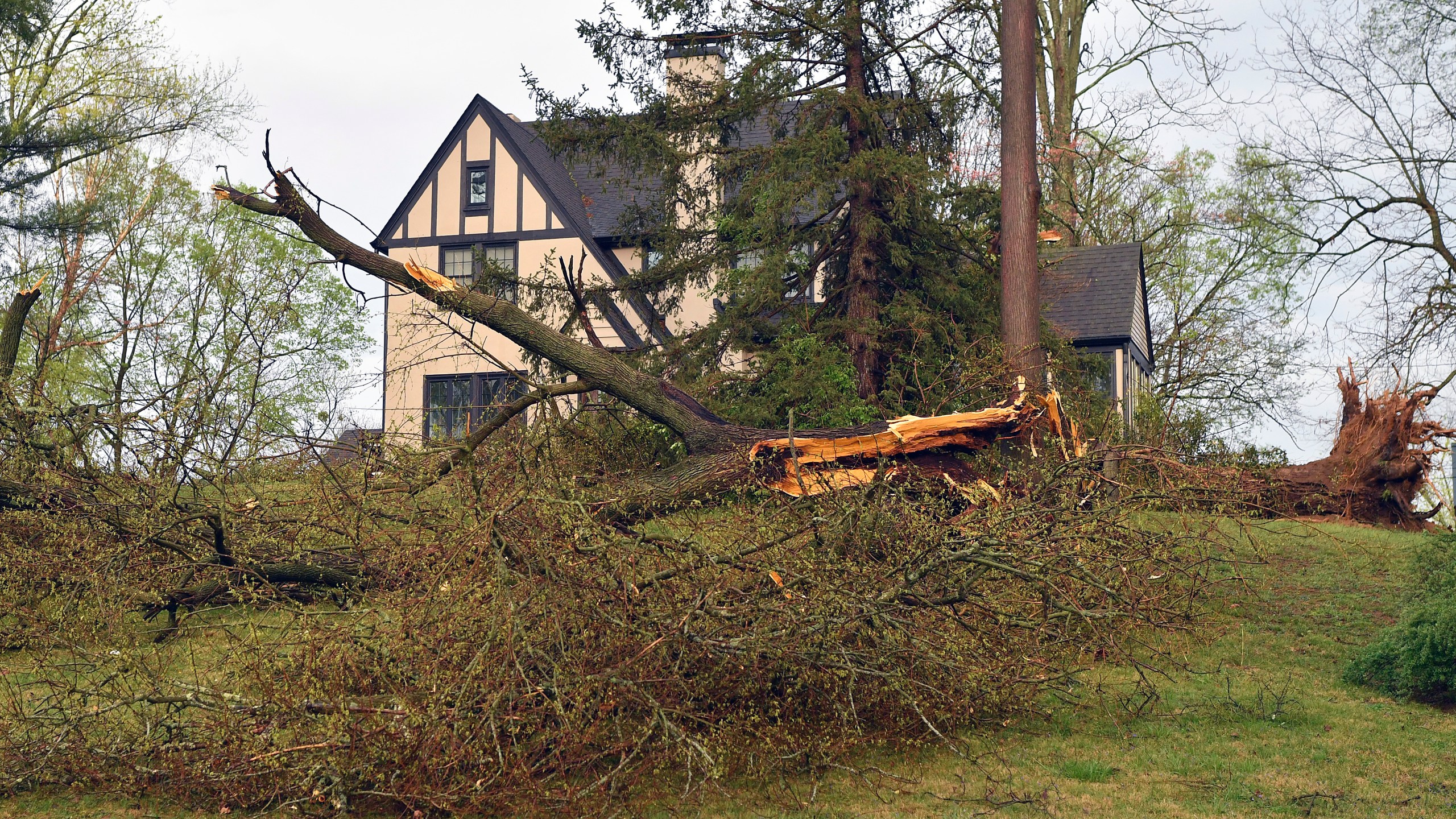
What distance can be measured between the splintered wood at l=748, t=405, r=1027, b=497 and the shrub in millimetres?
3123

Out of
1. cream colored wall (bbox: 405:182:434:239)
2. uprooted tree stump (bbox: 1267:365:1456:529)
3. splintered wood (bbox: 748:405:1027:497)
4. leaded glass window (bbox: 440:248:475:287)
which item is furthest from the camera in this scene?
cream colored wall (bbox: 405:182:434:239)

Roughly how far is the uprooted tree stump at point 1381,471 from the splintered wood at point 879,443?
720cm

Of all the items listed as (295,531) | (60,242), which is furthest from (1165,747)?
(60,242)

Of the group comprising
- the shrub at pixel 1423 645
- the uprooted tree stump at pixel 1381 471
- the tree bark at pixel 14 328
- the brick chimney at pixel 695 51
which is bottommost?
the shrub at pixel 1423 645

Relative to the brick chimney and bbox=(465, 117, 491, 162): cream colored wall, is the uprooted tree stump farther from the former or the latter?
bbox=(465, 117, 491, 162): cream colored wall

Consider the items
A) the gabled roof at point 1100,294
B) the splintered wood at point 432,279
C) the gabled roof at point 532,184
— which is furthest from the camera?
the gabled roof at point 532,184

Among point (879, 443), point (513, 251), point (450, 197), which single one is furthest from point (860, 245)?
point (450, 197)

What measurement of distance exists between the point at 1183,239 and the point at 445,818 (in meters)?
26.7

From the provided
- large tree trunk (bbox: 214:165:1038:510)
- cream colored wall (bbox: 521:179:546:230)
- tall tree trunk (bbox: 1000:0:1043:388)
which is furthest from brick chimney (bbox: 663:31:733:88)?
cream colored wall (bbox: 521:179:546:230)

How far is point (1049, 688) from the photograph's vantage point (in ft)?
22.9

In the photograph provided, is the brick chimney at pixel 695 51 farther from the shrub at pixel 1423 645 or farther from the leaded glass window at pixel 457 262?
the leaded glass window at pixel 457 262

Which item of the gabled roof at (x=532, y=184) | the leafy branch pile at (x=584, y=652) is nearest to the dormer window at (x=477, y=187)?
the gabled roof at (x=532, y=184)

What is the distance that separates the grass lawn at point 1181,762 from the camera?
17.9 ft

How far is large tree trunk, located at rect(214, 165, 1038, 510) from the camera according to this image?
31.0 ft
